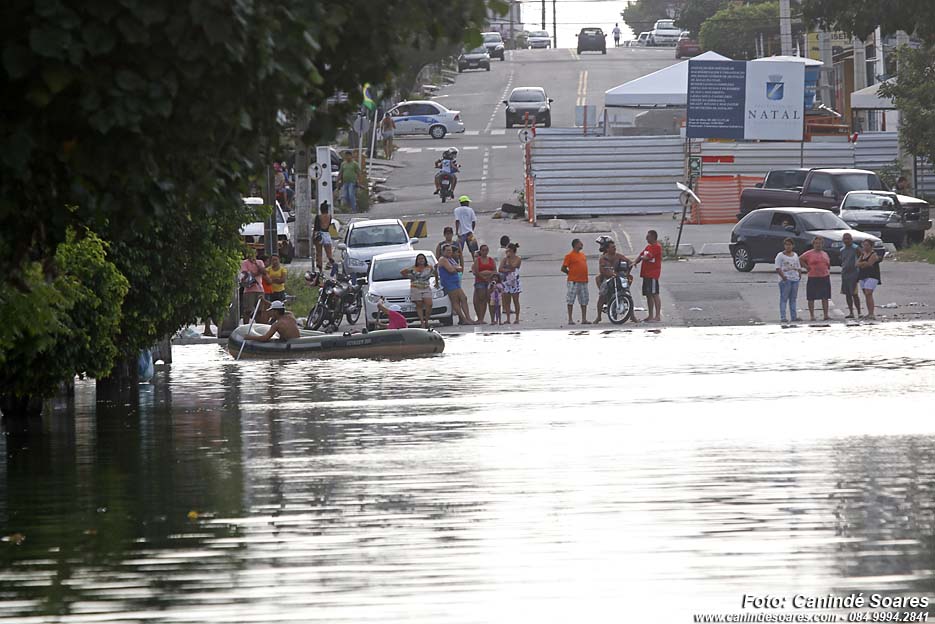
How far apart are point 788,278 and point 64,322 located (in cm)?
1639

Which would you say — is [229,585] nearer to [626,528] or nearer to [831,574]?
[626,528]

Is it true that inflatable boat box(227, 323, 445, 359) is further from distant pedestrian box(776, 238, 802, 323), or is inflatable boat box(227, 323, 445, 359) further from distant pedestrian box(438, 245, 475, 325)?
distant pedestrian box(776, 238, 802, 323)

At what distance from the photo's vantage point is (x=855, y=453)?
1345 cm

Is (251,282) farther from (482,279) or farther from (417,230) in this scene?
(417,230)

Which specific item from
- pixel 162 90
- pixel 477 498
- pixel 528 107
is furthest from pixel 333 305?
pixel 528 107

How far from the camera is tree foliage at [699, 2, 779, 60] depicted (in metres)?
90.1

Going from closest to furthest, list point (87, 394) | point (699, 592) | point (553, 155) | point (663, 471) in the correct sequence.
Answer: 1. point (699, 592)
2. point (663, 471)
3. point (87, 394)
4. point (553, 155)

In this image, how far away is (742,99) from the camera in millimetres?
49688

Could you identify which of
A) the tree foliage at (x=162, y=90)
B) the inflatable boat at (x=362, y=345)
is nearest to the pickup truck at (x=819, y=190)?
the inflatable boat at (x=362, y=345)

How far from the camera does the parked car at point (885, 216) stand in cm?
3969

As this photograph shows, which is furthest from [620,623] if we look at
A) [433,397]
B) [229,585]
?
[433,397]

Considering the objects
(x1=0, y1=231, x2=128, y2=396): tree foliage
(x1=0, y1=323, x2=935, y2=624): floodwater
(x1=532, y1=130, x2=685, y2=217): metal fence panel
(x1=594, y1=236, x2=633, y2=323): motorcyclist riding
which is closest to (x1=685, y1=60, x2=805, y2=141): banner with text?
(x1=532, y1=130, x2=685, y2=217): metal fence panel

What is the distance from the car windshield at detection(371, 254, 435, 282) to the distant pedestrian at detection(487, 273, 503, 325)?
1.42 meters

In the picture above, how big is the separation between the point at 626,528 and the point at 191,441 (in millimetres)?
7166
